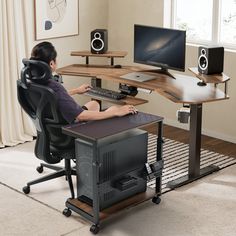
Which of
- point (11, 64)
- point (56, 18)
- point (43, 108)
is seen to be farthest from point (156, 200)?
point (56, 18)

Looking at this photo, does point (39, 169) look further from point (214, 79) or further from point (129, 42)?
point (129, 42)

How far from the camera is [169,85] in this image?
4820 millimetres

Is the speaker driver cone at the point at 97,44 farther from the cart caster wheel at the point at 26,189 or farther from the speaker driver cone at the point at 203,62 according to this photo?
the cart caster wheel at the point at 26,189

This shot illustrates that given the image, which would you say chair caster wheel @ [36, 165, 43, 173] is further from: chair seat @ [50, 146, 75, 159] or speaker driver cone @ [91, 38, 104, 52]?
speaker driver cone @ [91, 38, 104, 52]

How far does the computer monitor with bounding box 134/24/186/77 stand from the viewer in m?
4.91

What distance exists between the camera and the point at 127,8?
6441 millimetres

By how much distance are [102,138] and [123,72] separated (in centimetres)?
170

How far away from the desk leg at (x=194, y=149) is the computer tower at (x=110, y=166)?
616mm

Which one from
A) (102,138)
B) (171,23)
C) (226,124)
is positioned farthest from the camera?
(171,23)

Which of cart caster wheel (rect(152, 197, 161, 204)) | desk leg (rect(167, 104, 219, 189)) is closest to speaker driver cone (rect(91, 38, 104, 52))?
desk leg (rect(167, 104, 219, 189))

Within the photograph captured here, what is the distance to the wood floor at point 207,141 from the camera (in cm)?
552

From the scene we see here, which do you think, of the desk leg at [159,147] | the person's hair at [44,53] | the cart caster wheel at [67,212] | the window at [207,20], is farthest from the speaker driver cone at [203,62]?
the cart caster wheel at [67,212]

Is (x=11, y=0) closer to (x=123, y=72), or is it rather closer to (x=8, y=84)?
(x=8, y=84)

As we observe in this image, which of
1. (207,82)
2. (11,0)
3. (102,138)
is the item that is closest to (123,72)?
(207,82)
